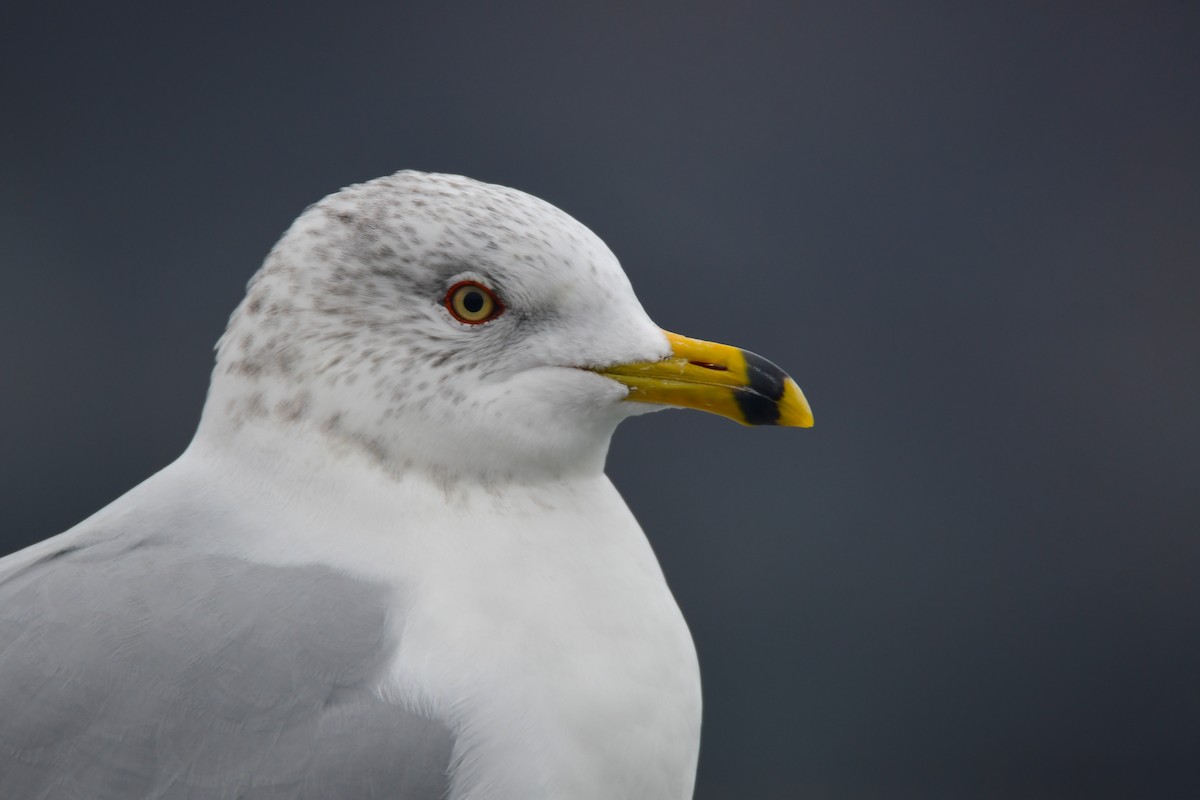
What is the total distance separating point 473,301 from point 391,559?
0.26 m

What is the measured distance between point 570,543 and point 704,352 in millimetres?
233

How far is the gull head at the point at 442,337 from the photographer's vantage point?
3.98 feet

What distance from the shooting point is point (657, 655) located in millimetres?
1266

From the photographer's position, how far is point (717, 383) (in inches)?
50.5

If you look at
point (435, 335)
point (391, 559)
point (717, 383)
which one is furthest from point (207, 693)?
point (717, 383)

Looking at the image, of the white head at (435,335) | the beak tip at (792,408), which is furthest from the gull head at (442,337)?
the beak tip at (792,408)

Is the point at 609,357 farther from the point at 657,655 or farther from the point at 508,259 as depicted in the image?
the point at 657,655

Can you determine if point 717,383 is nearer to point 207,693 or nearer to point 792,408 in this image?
point 792,408

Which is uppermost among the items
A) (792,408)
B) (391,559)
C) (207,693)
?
(792,408)

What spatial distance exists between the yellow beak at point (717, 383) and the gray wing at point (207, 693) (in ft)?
1.05

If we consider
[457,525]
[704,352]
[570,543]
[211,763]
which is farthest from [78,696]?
[704,352]

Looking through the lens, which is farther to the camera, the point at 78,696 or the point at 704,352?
the point at 704,352

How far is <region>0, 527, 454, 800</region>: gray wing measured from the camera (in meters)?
1.11

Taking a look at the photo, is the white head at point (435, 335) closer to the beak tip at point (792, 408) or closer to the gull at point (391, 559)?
the gull at point (391, 559)
